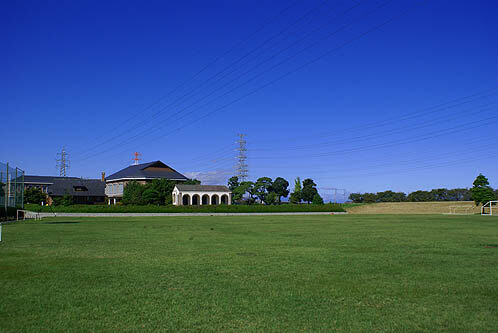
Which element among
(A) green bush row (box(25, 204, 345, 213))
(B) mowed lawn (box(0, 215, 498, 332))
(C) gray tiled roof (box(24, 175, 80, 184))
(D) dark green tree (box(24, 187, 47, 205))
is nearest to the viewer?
(B) mowed lawn (box(0, 215, 498, 332))

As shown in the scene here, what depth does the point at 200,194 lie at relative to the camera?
281 feet

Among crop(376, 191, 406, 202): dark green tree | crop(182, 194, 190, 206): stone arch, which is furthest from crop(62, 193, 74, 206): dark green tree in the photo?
crop(376, 191, 406, 202): dark green tree

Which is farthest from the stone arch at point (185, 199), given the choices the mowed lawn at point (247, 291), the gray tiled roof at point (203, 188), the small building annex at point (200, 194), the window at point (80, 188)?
the mowed lawn at point (247, 291)

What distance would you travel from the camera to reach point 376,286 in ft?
24.7

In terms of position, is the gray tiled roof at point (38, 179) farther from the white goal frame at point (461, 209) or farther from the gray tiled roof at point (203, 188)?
the white goal frame at point (461, 209)

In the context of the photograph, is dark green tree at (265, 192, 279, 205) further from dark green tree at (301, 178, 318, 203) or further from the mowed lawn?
the mowed lawn

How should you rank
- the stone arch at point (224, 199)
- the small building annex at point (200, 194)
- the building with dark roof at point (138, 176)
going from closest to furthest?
1. the small building annex at point (200, 194)
2. the stone arch at point (224, 199)
3. the building with dark roof at point (138, 176)

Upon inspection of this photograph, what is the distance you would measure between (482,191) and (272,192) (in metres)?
38.6

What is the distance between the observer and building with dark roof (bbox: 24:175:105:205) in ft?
309

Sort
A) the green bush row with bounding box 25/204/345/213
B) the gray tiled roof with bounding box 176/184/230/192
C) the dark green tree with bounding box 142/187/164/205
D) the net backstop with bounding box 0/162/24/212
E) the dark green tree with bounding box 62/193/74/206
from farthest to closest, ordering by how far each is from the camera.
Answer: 1. the gray tiled roof with bounding box 176/184/230/192
2. the dark green tree with bounding box 142/187/164/205
3. the dark green tree with bounding box 62/193/74/206
4. the green bush row with bounding box 25/204/345/213
5. the net backstop with bounding box 0/162/24/212

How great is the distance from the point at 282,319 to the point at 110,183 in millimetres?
103414

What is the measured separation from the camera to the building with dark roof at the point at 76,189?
94.2 metres

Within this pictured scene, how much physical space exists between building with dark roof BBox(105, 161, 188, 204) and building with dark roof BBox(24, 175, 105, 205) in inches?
96.1

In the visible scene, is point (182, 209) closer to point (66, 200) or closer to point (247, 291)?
point (66, 200)
